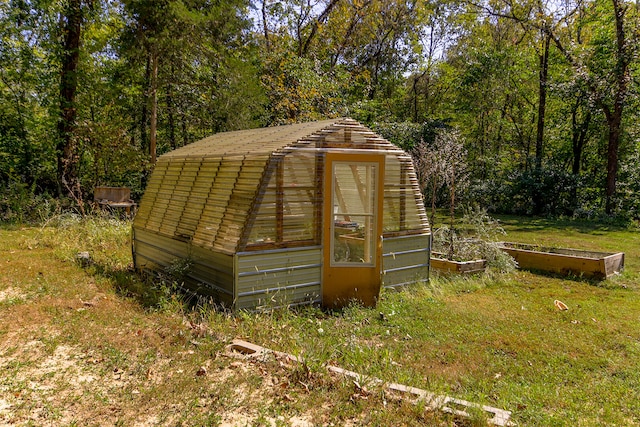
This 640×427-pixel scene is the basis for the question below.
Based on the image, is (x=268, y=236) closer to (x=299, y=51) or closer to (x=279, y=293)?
(x=279, y=293)

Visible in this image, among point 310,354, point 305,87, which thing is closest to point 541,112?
point 305,87

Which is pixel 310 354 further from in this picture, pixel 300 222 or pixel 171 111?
A: pixel 171 111

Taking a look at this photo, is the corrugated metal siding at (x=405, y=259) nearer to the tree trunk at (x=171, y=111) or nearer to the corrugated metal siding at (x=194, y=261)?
the corrugated metal siding at (x=194, y=261)

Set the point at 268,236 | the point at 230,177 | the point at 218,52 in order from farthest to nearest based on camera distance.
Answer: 1. the point at 218,52
2. the point at 230,177
3. the point at 268,236

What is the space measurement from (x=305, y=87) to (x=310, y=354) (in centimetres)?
1248

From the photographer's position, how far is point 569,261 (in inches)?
360

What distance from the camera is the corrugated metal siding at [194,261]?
625 centimetres

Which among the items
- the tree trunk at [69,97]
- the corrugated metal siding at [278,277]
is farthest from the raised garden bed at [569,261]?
the tree trunk at [69,97]

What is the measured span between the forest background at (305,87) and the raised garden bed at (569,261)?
2840 millimetres

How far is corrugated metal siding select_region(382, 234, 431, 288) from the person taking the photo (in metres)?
7.43

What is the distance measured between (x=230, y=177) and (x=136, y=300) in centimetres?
228

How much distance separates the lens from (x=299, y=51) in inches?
811

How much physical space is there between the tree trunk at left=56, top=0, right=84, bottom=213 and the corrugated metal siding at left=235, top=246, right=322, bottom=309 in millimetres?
10736

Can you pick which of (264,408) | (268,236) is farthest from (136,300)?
(264,408)
